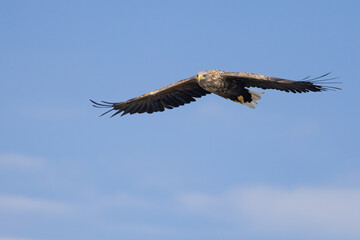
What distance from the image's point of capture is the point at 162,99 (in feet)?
52.4

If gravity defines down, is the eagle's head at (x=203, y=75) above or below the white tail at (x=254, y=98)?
above

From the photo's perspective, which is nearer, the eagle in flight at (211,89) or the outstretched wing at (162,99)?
the eagle in flight at (211,89)

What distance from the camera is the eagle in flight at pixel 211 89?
13.3 metres

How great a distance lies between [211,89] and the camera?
14.3m

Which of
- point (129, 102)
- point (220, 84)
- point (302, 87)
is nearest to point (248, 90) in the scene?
point (220, 84)

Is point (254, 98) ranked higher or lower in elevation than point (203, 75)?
lower

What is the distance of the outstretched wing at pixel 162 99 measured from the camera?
1556 cm

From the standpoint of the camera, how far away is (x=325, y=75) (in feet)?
40.8

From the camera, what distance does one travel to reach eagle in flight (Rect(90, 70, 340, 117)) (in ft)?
43.7

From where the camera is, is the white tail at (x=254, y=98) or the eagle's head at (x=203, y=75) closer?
the eagle's head at (x=203, y=75)

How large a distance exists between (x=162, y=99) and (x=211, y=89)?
203 cm

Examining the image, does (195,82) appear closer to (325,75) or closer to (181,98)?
(181,98)

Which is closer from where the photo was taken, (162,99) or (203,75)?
(203,75)

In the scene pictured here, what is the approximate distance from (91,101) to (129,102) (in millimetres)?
1054
